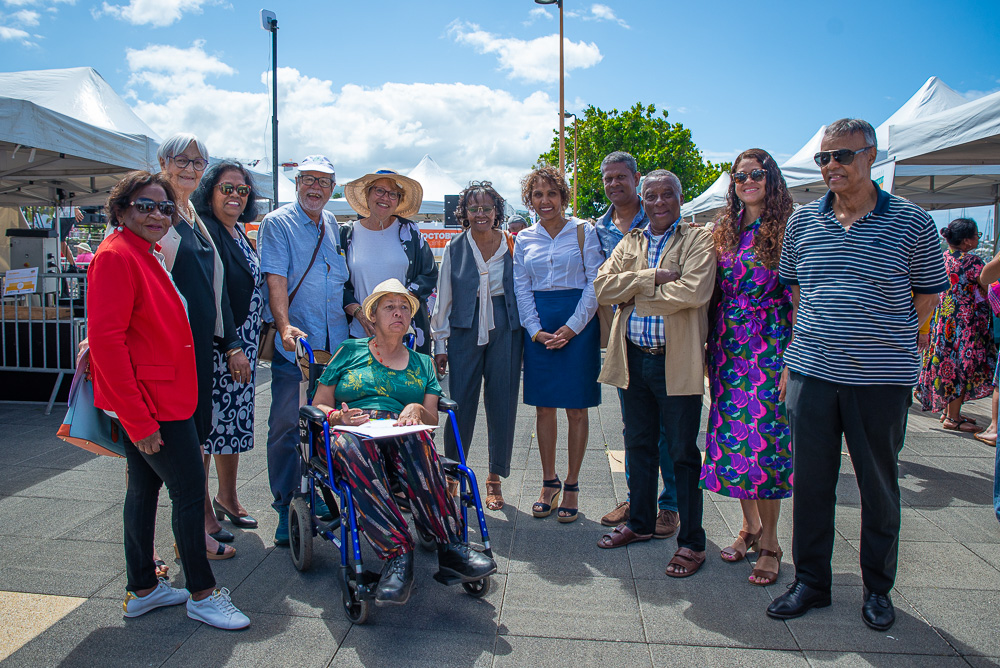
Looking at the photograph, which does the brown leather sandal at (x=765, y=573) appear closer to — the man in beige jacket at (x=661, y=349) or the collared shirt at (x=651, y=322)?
the man in beige jacket at (x=661, y=349)

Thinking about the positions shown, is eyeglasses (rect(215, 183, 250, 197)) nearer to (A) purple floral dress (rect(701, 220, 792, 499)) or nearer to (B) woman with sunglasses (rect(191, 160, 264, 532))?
(B) woman with sunglasses (rect(191, 160, 264, 532))

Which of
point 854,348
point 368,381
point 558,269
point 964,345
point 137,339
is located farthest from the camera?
point 964,345

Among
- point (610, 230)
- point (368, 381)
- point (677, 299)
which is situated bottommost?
point (368, 381)

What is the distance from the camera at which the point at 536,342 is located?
396cm

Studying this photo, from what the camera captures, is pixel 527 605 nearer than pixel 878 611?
No

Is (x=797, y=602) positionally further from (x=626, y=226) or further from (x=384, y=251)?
(x=384, y=251)

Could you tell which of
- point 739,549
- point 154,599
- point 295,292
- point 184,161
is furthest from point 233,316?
point 739,549

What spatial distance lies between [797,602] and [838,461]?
24.1 inches

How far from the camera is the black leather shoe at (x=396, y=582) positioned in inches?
101

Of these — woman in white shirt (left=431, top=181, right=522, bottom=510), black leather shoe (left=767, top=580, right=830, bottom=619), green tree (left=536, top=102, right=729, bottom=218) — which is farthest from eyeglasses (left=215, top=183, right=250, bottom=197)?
green tree (left=536, top=102, right=729, bottom=218)

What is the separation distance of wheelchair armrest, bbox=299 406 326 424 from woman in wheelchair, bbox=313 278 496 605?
0.29ft

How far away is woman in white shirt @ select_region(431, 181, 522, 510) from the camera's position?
398cm

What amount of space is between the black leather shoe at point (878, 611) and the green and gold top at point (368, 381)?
82.8 inches

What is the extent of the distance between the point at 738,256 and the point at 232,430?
9.07 ft
